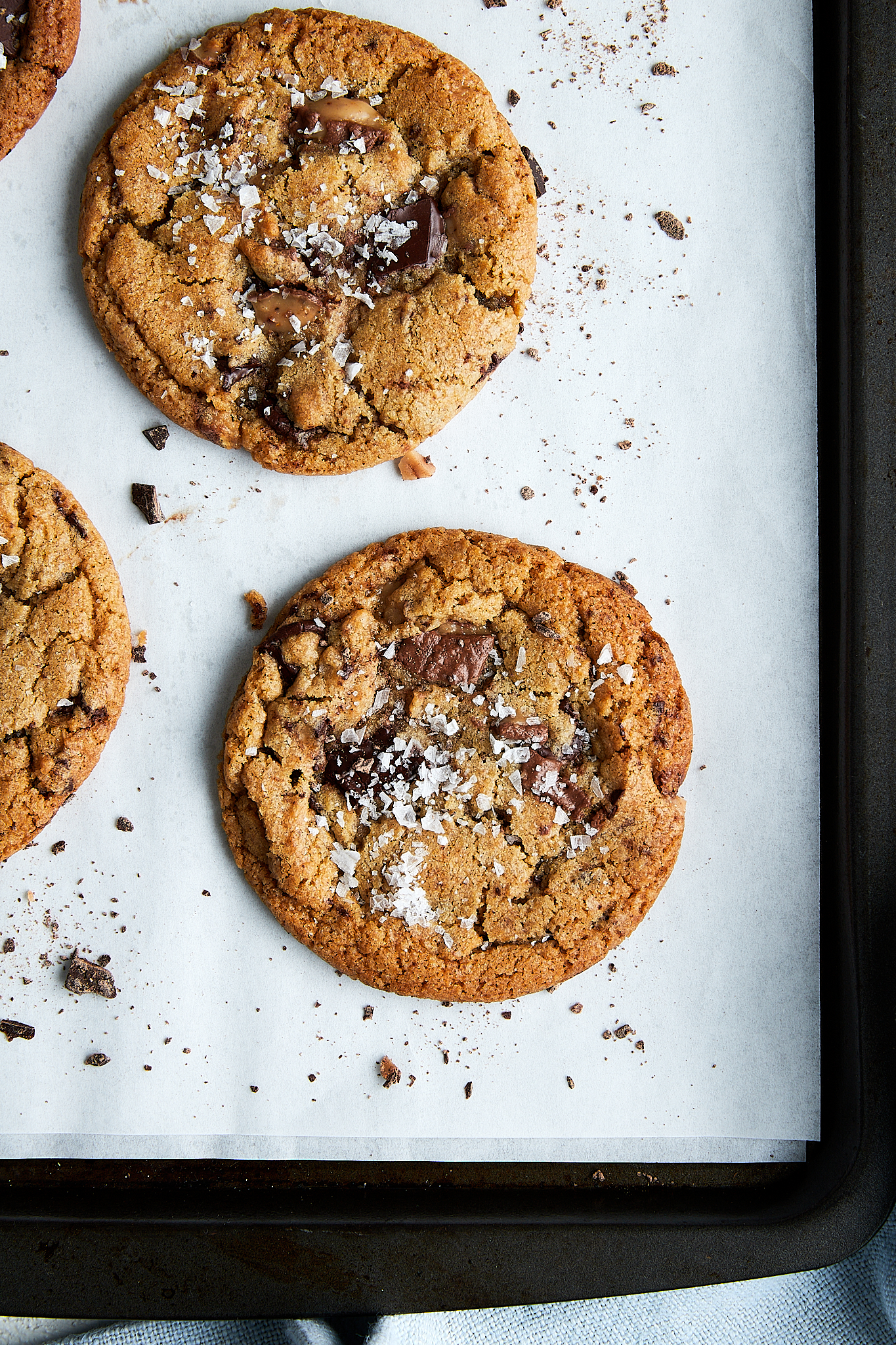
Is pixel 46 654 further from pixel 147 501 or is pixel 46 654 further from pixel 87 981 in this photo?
pixel 87 981

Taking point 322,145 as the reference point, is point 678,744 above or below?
below

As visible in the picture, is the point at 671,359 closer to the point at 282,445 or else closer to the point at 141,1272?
the point at 282,445

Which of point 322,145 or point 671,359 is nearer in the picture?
point 322,145

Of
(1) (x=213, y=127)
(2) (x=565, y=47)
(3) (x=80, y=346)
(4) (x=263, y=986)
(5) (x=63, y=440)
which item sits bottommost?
(4) (x=263, y=986)

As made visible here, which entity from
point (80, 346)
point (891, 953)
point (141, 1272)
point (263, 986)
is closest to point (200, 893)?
point (263, 986)

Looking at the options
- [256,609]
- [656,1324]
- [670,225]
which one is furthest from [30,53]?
[656,1324]

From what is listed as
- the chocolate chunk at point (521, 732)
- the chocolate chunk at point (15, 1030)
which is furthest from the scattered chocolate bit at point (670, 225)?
the chocolate chunk at point (15, 1030)

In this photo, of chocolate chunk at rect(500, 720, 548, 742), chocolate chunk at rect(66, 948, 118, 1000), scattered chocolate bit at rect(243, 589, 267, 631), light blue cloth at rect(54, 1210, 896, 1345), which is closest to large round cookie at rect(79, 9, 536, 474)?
scattered chocolate bit at rect(243, 589, 267, 631)
